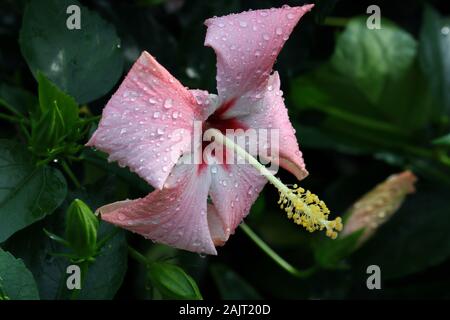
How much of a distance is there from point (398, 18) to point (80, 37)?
0.96 metres

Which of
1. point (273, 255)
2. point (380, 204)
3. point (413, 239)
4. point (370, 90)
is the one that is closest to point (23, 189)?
point (273, 255)

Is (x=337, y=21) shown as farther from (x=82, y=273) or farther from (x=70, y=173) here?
(x=82, y=273)

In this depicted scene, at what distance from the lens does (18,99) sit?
4.65ft

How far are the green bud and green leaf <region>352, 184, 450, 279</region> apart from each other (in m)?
0.73

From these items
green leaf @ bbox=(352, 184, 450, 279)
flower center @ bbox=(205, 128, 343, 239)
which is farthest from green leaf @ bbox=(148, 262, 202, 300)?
green leaf @ bbox=(352, 184, 450, 279)

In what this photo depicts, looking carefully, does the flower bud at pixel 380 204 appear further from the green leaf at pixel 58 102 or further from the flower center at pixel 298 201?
the green leaf at pixel 58 102

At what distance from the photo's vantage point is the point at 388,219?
1699 mm

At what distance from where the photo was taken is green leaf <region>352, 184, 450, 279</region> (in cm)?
166

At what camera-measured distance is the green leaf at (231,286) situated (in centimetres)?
163

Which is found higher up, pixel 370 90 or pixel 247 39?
pixel 247 39

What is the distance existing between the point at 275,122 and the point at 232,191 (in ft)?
0.38

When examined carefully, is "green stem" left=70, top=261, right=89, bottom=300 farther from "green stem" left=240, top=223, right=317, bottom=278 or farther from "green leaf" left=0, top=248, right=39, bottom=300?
"green stem" left=240, top=223, right=317, bottom=278

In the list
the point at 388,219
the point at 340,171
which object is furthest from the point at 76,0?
the point at 340,171

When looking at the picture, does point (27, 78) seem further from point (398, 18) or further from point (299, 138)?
point (398, 18)
